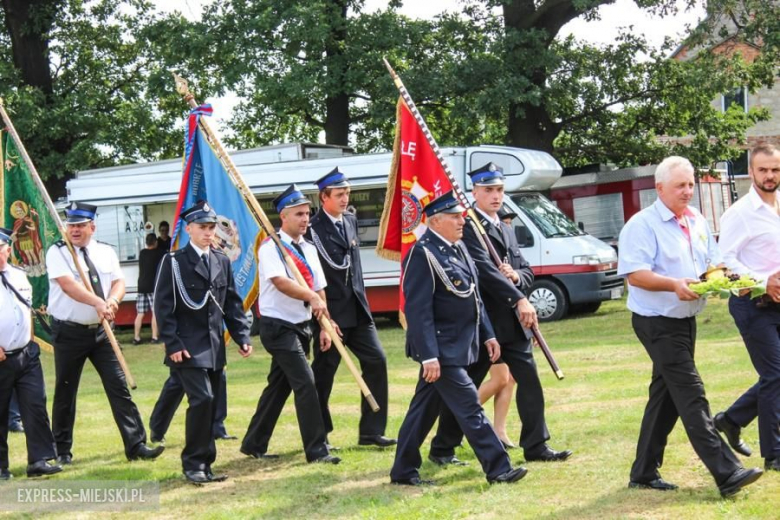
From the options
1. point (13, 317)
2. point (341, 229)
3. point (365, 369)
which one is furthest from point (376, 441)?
point (13, 317)

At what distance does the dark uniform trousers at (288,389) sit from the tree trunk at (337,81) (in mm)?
16513

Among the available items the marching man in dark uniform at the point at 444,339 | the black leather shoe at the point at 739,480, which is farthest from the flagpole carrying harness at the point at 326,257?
the black leather shoe at the point at 739,480

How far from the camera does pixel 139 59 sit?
96.9 feet

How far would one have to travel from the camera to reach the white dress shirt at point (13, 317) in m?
8.52

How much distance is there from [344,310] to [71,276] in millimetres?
2185

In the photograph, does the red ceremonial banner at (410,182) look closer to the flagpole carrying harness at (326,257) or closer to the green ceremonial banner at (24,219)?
the flagpole carrying harness at (326,257)

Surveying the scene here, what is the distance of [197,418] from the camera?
7.95 m

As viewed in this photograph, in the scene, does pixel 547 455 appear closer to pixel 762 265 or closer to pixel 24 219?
pixel 762 265

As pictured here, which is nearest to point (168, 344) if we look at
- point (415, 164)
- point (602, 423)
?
point (415, 164)

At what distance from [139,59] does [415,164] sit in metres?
21.7

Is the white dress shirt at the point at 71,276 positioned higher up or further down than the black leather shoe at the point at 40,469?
higher up

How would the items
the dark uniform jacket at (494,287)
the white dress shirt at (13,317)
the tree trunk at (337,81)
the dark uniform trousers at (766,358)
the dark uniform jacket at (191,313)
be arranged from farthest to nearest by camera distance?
the tree trunk at (337,81)
the white dress shirt at (13,317)
the dark uniform jacket at (191,313)
the dark uniform jacket at (494,287)
the dark uniform trousers at (766,358)

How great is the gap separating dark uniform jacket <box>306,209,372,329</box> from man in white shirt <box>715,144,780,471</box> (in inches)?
121

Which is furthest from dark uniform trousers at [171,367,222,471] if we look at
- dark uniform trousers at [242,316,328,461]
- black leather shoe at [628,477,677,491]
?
black leather shoe at [628,477,677,491]
